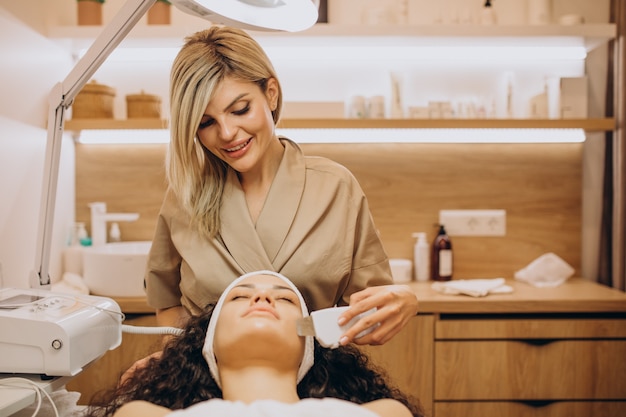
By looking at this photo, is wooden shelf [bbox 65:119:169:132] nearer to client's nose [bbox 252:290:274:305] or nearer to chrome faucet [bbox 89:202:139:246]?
chrome faucet [bbox 89:202:139:246]

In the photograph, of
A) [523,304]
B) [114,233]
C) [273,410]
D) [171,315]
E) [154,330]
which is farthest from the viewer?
[114,233]

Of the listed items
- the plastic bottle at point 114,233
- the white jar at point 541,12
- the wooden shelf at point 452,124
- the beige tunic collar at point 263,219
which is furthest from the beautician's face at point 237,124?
the white jar at point 541,12

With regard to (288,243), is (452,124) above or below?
above

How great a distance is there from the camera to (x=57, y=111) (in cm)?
140

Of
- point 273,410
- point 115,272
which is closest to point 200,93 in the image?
point 273,410

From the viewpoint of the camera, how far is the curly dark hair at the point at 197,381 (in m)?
1.20

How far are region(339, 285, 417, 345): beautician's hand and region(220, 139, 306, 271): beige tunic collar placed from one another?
35cm

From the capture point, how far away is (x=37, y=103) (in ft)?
7.60

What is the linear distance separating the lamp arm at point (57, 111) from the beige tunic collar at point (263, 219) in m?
0.43

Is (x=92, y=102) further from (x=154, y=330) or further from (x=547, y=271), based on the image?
(x=547, y=271)

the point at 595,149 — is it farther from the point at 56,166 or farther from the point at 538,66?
the point at 56,166

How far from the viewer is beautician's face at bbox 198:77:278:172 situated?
4.61ft

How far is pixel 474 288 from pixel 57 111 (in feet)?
5.50

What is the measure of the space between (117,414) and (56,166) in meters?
0.64
